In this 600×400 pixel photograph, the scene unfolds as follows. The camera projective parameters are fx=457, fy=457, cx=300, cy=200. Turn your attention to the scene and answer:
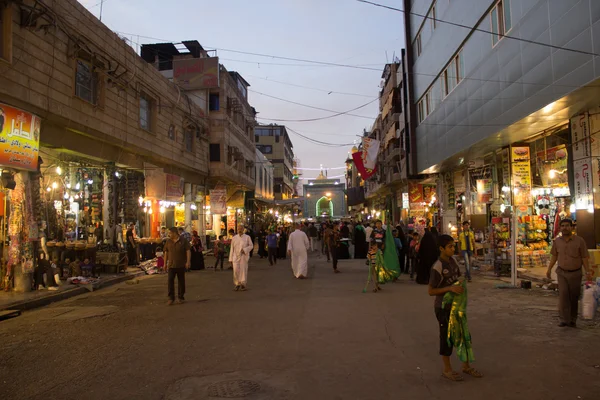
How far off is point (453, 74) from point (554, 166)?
7.16 metres

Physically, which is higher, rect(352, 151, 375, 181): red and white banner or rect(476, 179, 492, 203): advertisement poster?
rect(352, 151, 375, 181): red and white banner

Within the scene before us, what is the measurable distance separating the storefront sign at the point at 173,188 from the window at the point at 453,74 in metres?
12.7

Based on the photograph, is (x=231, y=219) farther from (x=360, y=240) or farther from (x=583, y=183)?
(x=583, y=183)

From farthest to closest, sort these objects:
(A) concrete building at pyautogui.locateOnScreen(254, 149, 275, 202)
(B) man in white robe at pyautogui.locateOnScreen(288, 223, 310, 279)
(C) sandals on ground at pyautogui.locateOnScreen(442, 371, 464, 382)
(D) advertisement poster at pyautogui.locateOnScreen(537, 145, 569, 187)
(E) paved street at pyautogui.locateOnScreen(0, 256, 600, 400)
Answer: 1. (A) concrete building at pyautogui.locateOnScreen(254, 149, 275, 202)
2. (B) man in white robe at pyautogui.locateOnScreen(288, 223, 310, 279)
3. (D) advertisement poster at pyautogui.locateOnScreen(537, 145, 569, 187)
4. (C) sandals on ground at pyautogui.locateOnScreen(442, 371, 464, 382)
5. (E) paved street at pyautogui.locateOnScreen(0, 256, 600, 400)

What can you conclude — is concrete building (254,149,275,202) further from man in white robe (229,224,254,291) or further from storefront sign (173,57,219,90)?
man in white robe (229,224,254,291)

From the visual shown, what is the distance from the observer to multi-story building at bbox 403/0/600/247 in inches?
411

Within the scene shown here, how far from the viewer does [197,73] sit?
27.6m

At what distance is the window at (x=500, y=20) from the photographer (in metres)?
13.3

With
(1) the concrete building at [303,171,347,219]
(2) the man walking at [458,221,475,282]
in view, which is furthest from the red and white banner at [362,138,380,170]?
(1) the concrete building at [303,171,347,219]

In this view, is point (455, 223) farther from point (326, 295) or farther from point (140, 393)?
point (140, 393)

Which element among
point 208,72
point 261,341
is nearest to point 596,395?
point 261,341

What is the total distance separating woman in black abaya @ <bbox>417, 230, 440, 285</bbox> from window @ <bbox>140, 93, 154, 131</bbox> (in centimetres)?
1247

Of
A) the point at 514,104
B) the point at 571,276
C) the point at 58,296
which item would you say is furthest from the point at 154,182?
the point at 571,276

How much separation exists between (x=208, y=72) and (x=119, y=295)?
18.8 meters
